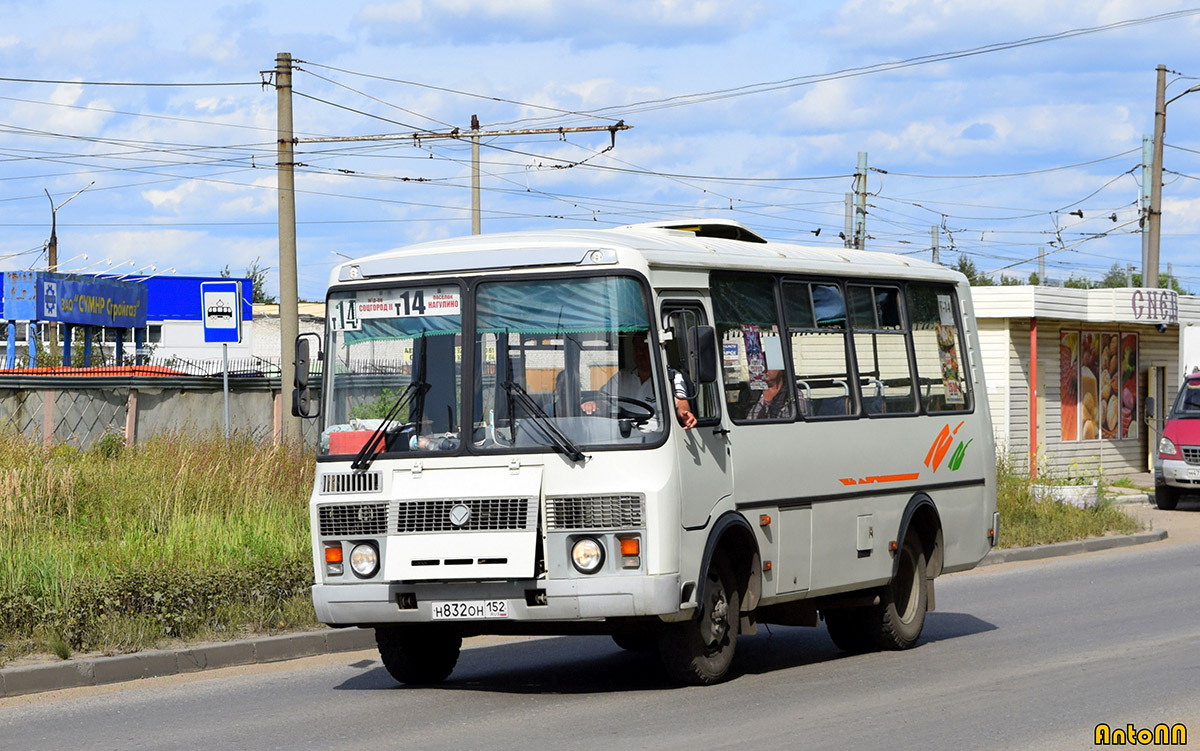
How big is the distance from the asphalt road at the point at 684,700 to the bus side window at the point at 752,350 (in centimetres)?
178

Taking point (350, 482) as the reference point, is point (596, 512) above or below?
below

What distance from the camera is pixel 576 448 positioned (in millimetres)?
9492

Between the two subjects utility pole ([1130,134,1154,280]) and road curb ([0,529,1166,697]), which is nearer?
road curb ([0,529,1166,697])

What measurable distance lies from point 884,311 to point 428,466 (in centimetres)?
433

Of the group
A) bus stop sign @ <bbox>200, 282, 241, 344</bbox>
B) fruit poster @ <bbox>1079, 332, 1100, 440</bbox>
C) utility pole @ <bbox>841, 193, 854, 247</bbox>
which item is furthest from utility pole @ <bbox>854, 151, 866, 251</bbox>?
bus stop sign @ <bbox>200, 282, 241, 344</bbox>

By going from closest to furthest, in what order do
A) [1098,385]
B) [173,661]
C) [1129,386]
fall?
[173,661], [1098,385], [1129,386]

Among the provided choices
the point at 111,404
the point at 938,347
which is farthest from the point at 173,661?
the point at 111,404

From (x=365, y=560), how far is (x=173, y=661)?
2.37 metres

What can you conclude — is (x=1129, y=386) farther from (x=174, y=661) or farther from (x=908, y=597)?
(x=174, y=661)

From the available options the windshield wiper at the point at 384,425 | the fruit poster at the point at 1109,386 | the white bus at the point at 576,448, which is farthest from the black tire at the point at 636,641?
the fruit poster at the point at 1109,386

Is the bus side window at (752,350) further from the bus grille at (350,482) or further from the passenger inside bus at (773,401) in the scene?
the bus grille at (350,482)

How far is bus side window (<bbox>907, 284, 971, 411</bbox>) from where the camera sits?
12883 millimetres

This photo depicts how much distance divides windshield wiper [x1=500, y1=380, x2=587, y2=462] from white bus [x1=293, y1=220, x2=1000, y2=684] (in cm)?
1

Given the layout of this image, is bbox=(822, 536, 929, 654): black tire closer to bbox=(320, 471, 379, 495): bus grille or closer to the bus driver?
the bus driver
